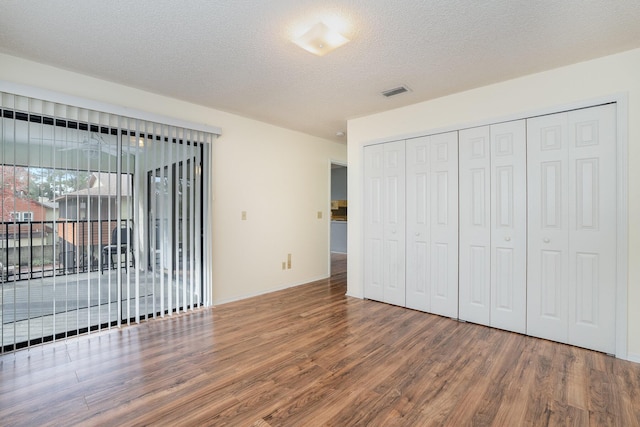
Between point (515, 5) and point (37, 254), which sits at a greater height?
point (515, 5)

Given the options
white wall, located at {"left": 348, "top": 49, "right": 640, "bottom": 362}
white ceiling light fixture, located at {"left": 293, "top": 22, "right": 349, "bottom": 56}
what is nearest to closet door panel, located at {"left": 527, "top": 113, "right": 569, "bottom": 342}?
white wall, located at {"left": 348, "top": 49, "right": 640, "bottom": 362}

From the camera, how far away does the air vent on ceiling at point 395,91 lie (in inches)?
125

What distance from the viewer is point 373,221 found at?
4066 mm

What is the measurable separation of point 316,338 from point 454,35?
9.10ft

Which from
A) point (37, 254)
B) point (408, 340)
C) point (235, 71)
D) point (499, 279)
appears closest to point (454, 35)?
point (235, 71)

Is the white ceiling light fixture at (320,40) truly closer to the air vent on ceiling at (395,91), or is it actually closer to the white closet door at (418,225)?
the air vent on ceiling at (395,91)

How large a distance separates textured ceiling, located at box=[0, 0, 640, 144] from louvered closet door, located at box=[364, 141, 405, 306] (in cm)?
92

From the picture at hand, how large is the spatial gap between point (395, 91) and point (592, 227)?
221cm

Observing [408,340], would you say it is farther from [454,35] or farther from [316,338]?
[454,35]

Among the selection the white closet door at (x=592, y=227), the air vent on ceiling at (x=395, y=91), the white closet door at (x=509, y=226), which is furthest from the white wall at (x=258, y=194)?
the white closet door at (x=592, y=227)

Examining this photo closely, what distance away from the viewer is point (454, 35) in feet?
7.28

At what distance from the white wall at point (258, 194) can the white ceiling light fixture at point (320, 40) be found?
204 cm

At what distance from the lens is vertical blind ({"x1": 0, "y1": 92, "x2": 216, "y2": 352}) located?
2.52m

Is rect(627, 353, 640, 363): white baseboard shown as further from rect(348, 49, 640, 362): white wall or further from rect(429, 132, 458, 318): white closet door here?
rect(429, 132, 458, 318): white closet door
